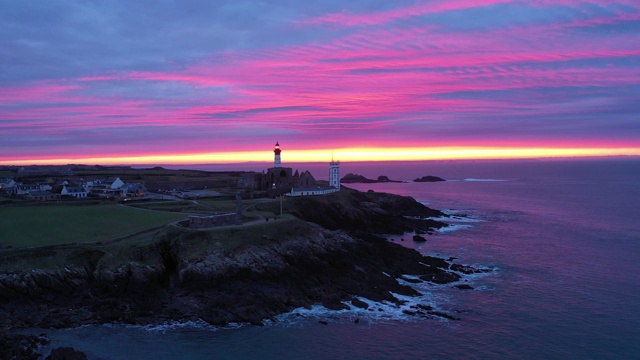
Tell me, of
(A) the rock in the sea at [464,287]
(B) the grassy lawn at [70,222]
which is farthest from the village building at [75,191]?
(A) the rock in the sea at [464,287]

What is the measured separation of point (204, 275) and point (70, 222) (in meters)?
18.8

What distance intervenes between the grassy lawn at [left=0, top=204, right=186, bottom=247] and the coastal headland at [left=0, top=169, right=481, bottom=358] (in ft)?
→ 5.14

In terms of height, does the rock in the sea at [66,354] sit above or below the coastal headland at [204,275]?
below

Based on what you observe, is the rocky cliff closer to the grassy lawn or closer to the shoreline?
the shoreline

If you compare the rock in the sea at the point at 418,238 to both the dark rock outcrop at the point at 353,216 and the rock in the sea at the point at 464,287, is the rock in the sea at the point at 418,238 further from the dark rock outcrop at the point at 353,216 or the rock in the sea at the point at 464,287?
the rock in the sea at the point at 464,287

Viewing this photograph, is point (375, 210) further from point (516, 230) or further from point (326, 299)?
point (326, 299)

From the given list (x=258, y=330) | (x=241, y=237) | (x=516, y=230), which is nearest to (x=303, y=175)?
(x=516, y=230)

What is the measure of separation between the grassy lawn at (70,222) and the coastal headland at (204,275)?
1.57 meters

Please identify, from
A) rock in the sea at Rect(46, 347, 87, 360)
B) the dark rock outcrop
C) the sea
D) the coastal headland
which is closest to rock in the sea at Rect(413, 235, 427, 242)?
the dark rock outcrop

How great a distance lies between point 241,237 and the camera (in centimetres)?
4275

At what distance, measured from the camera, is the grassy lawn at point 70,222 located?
42.2 meters

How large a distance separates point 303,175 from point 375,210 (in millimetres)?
16098

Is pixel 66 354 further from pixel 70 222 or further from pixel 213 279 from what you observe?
pixel 70 222

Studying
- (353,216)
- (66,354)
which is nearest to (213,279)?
(66,354)
